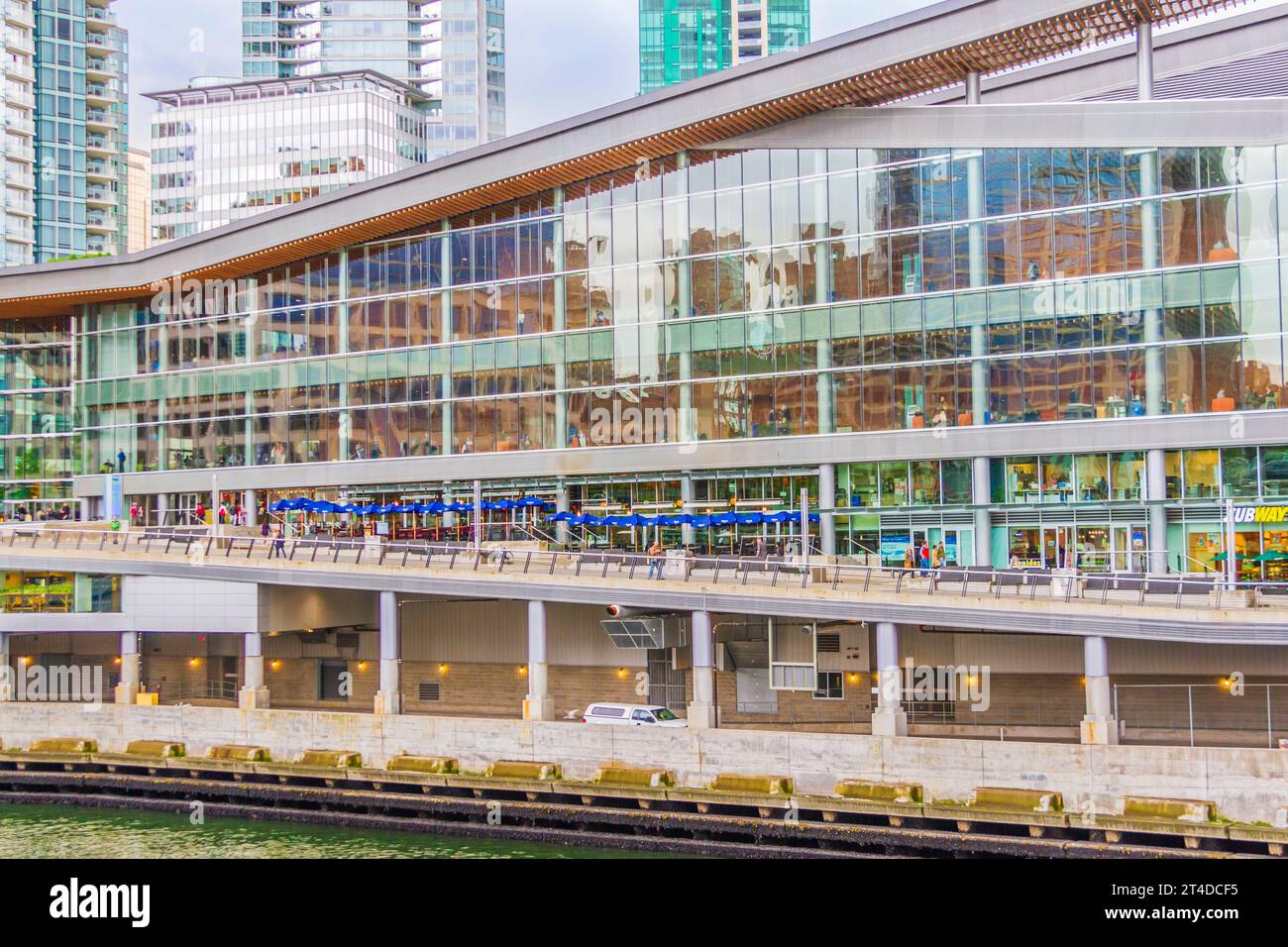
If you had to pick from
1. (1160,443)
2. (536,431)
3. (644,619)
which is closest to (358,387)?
(536,431)

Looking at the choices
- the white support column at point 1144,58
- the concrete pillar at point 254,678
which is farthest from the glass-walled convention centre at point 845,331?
the concrete pillar at point 254,678

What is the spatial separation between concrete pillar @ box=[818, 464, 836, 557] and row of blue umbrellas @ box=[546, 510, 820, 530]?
0.49m

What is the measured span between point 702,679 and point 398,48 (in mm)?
146502

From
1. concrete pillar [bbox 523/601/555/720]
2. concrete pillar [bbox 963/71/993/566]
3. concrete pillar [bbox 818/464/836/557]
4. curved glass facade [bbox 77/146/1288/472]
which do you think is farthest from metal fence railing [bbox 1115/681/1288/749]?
concrete pillar [bbox 523/601/555/720]

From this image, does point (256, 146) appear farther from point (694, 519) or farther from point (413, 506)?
point (694, 519)

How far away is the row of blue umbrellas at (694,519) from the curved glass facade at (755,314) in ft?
11.5

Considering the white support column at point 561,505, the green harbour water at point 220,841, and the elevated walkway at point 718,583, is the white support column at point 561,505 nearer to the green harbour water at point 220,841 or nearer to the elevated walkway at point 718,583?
the elevated walkway at point 718,583

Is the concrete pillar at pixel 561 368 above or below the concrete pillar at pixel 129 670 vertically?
above

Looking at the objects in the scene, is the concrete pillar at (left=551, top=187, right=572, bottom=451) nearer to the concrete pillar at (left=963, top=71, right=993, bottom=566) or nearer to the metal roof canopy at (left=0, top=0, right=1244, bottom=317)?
the metal roof canopy at (left=0, top=0, right=1244, bottom=317)

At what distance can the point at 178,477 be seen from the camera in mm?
74938

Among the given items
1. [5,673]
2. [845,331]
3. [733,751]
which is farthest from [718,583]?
[5,673]

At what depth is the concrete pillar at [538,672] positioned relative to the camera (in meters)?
46.3

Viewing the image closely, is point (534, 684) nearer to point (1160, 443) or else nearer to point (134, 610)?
point (134, 610)

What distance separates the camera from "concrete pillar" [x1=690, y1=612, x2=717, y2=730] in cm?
4325
